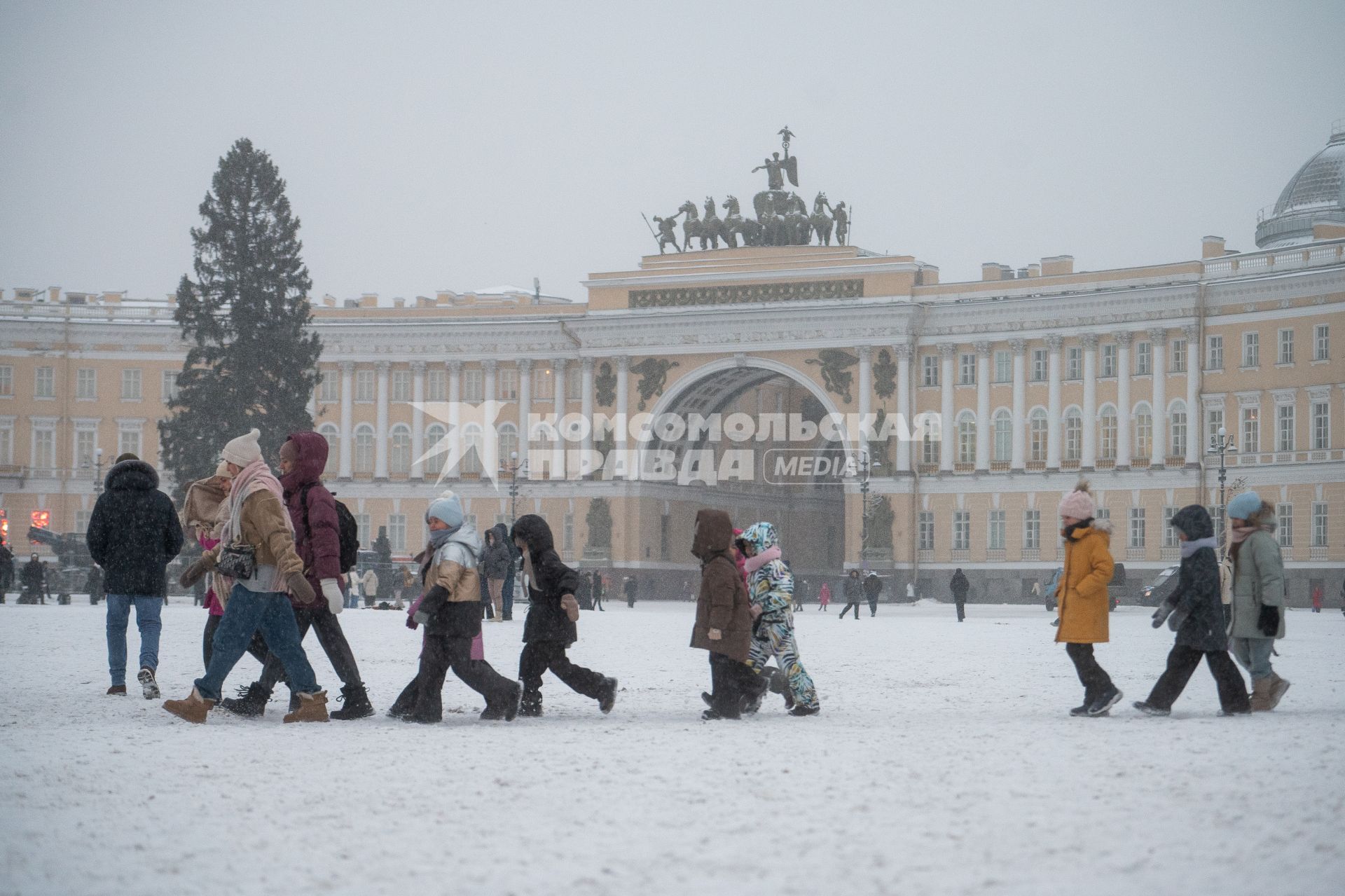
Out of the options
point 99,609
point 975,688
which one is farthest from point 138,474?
point 99,609

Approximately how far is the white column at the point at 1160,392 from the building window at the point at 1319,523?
193 inches

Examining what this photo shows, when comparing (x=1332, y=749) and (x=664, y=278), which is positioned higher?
(x=664, y=278)

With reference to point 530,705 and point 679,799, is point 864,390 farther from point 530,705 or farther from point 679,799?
point 679,799

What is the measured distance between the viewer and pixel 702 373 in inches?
2493

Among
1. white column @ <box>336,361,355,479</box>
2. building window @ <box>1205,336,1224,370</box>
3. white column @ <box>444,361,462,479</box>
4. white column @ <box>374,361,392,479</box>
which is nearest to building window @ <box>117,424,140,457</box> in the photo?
white column @ <box>336,361,355,479</box>

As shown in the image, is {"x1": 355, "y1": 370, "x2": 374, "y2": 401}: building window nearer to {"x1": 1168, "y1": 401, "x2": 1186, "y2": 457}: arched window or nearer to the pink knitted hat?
{"x1": 1168, "y1": 401, "x2": 1186, "y2": 457}: arched window

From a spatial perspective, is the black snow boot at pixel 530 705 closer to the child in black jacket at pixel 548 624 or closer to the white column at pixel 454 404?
the child in black jacket at pixel 548 624

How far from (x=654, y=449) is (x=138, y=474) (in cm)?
5105

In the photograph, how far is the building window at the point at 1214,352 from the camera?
56406mm

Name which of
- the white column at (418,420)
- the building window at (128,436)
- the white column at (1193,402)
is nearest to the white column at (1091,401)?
the white column at (1193,402)

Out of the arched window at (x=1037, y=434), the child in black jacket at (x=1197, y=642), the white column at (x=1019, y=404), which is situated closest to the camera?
the child in black jacket at (x=1197, y=642)

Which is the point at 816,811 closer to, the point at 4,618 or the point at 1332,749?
the point at 1332,749

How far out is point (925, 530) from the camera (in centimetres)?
6038

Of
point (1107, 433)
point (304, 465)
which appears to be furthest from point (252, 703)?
point (1107, 433)
